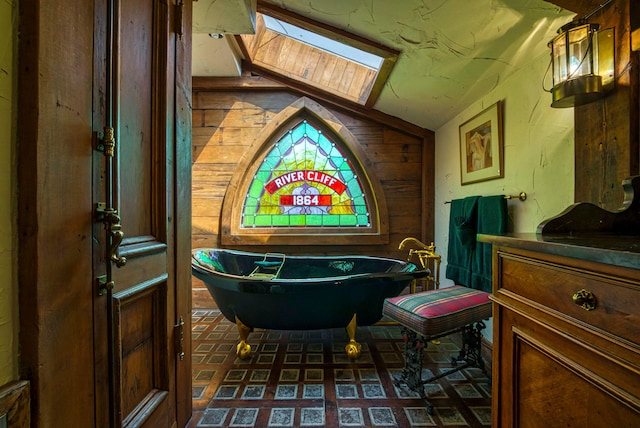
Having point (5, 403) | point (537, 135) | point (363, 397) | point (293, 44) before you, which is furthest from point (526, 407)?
point (293, 44)

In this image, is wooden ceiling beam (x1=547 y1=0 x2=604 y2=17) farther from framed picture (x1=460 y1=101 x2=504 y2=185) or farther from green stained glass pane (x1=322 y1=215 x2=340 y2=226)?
green stained glass pane (x1=322 y1=215 x2=340 y2=226)

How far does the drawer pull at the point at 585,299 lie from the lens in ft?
1.88

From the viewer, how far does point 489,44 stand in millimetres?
1548

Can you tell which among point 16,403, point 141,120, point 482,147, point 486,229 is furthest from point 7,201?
point 482,147

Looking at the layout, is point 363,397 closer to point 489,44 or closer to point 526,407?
point 526,407

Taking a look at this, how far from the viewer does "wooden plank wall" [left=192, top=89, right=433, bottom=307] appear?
290 centimetres

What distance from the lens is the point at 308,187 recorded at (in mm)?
2980

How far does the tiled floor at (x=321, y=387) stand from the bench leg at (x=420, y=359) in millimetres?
47

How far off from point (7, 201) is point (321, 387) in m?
1.58

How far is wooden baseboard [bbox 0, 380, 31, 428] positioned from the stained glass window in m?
2.45

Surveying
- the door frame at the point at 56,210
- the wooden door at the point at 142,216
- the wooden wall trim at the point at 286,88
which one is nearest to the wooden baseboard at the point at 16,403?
the door frame at the point at 56,210

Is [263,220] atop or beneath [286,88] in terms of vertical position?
beneath

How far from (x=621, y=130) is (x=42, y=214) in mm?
1712

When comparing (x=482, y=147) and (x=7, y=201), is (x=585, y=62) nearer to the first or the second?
(x=482, y=147)
